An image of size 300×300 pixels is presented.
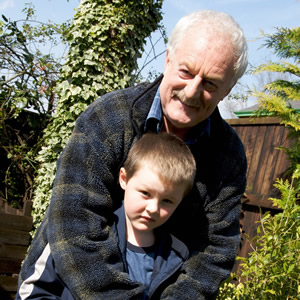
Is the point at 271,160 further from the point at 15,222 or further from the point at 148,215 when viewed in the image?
the point at 148,215

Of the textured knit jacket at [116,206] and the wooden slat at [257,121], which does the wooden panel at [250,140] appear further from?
the textured knit jacket at [116,206]

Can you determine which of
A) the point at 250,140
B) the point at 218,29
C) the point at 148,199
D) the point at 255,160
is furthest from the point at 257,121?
the point at 148,199

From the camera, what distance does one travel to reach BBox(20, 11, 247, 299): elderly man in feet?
5.03

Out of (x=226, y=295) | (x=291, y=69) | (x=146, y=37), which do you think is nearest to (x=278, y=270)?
(x=226, y=295)

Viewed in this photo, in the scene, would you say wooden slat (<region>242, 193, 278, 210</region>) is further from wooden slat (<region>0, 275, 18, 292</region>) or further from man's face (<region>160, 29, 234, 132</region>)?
man's face (<region>160, 29, 234, 132</region>)

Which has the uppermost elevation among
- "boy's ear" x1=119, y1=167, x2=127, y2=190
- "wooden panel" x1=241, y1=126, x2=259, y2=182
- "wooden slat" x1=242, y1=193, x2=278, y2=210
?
"wooden panel" x1=241, y1=126, x2=259, y2=182

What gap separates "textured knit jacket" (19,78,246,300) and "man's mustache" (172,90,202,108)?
0.14 m

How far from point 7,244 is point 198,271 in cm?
211

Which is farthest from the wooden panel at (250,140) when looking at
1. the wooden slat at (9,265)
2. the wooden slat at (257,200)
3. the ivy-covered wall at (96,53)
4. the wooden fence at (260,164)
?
the wooden slat at (9,265)

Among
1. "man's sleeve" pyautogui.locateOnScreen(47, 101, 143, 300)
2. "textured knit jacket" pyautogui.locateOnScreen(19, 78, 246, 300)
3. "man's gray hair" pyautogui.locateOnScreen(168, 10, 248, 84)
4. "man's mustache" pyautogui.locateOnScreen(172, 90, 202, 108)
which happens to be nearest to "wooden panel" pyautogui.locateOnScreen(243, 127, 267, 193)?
"textured knit jacket" pyautogui.locateOnScreen(19, 78, 246, 300)

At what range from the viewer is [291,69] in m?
4.68

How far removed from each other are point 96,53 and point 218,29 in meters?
2.43

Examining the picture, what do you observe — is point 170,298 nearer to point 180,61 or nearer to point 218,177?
point 218,177

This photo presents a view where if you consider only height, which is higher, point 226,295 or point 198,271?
point 198,271
